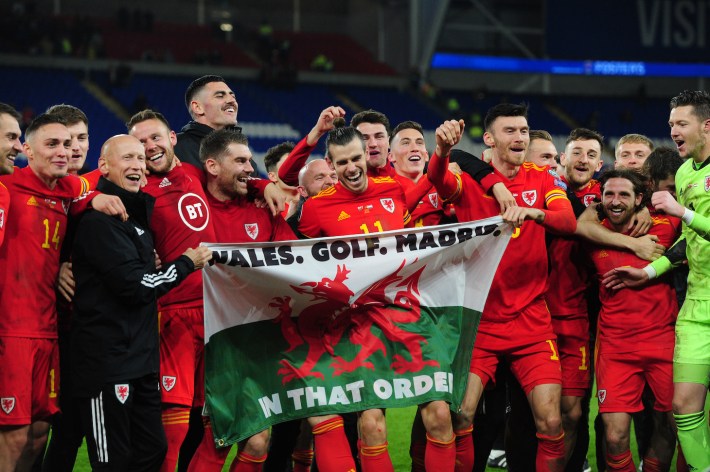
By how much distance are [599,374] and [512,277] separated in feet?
2.76

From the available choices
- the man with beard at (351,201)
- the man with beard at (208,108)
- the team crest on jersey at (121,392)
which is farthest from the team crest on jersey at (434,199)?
the team crest on jersey at (121,392)

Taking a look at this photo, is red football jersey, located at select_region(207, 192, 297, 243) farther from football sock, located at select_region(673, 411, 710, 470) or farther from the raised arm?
football sock, located at select_region(673, 411, 710, 470)

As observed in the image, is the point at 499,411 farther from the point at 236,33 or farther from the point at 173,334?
the point at 236,33

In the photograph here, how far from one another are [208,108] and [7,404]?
255 centimetres

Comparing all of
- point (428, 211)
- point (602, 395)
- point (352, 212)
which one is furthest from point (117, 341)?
point (602, 395)

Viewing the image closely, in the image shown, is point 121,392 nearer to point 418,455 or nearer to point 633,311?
point 418,455

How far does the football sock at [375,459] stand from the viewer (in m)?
5.05

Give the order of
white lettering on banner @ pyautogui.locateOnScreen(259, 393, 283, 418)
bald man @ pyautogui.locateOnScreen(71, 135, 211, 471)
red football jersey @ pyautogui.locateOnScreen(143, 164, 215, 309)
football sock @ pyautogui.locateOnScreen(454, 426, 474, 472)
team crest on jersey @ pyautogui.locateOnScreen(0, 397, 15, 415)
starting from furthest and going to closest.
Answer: football sock @ pyautogui.locateOnScreen(454, 426, 474, 472)
red football jersey @ pyautogui.locateOnScreen(143, 164, 215, 309)
white lettering on banner @ pyautogui.locateOnScreen(259, 393, 283, 418)
team crest on jersey @ pyautogui.locateOnScreen(0, 397, 15, 415)
bald man @ pyautogui.locateOnScreen(71, 135, 211, 471)

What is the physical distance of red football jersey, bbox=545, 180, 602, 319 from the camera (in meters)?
6.19

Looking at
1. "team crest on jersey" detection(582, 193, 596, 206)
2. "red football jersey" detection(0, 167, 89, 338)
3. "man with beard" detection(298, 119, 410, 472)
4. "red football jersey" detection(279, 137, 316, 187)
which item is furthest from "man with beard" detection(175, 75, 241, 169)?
"team crest on jersey" detection(582, 193, 596, 206)

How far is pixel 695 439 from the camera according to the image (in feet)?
17.6

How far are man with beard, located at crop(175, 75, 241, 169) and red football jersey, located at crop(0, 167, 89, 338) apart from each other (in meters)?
1.32

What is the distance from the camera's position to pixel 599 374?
5828mm

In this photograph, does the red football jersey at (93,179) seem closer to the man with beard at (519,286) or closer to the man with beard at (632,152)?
the man with beard at (519,286)
